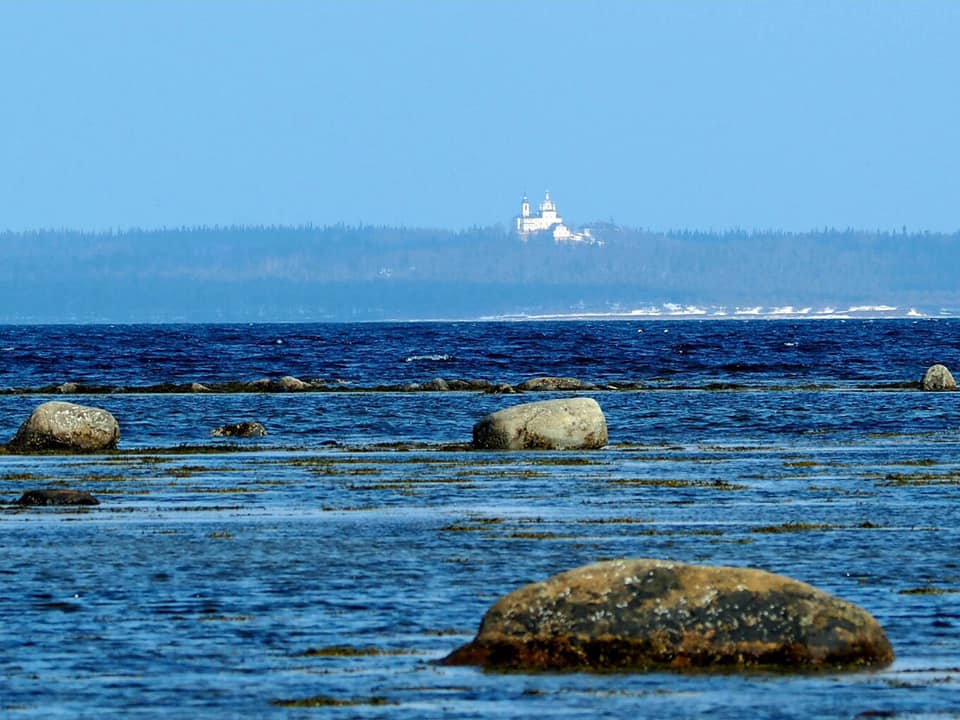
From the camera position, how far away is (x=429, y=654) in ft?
51.3

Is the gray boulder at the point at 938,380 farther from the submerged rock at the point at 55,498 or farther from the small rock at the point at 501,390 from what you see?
the submerged rock at the point at 55,498

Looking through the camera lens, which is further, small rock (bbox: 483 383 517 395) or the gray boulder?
the gray boulder

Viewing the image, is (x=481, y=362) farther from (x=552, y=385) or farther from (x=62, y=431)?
(x=62, y=431)

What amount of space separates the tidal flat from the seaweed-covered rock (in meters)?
35.5

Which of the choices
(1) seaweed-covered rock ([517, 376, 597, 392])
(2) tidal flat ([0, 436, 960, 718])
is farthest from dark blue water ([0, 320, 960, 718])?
(1) seaweed-covered rock ([517, 376, 597, 392])

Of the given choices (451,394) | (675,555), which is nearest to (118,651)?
(675,555)

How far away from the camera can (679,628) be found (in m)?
14.8

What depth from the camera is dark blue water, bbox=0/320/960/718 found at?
14086 millimetres

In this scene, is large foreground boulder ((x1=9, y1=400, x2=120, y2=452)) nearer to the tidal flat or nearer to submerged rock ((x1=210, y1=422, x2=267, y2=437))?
the tidal flat

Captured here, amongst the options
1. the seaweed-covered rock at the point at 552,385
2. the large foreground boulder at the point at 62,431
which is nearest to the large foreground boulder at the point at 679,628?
the large foreground boulder at the point at 62,431

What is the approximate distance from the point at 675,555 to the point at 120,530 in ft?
24.2

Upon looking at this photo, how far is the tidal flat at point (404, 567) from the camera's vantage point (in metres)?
14.0

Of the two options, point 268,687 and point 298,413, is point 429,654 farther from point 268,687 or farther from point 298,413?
point 298,413

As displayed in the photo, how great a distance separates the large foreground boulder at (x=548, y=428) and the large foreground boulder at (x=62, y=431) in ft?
27.2
